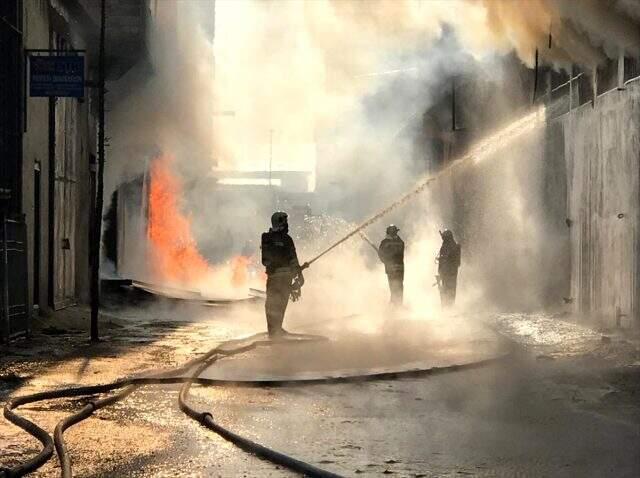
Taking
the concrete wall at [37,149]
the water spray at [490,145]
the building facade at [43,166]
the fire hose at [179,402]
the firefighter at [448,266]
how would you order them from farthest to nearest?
1. the water spray at [490,145]
2. the firefighter at [448,266]
3. the concrete wall at [37,149]
4. the building facade at [43,166]
5. the fire hose at [179,402]

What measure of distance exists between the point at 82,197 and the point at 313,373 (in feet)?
47.8

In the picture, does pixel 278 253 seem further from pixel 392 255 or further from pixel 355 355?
pixel 392 255

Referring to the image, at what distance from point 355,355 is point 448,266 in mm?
8734

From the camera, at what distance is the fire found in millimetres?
38500

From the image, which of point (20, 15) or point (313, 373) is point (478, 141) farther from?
point (313, 373)

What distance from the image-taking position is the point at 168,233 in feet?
134

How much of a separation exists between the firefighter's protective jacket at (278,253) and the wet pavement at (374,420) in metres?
2.73

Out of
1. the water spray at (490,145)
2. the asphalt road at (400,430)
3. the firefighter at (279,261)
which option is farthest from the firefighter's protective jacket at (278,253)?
the asphalt road at (400,430)

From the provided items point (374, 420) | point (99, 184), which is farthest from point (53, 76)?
point (374, 420)

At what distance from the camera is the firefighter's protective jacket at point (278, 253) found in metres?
14.6

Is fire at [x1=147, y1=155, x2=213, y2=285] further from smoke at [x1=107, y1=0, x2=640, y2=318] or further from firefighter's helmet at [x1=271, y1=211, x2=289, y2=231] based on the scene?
firefighter's helmet at [x1=271, y1=211, x2=289, y2=231]

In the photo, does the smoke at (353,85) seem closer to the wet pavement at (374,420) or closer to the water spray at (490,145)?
the water spray at (490,145)

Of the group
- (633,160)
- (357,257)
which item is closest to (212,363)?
(633,160)

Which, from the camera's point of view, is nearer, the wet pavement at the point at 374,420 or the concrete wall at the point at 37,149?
the wet pavement at the point at 374,420
